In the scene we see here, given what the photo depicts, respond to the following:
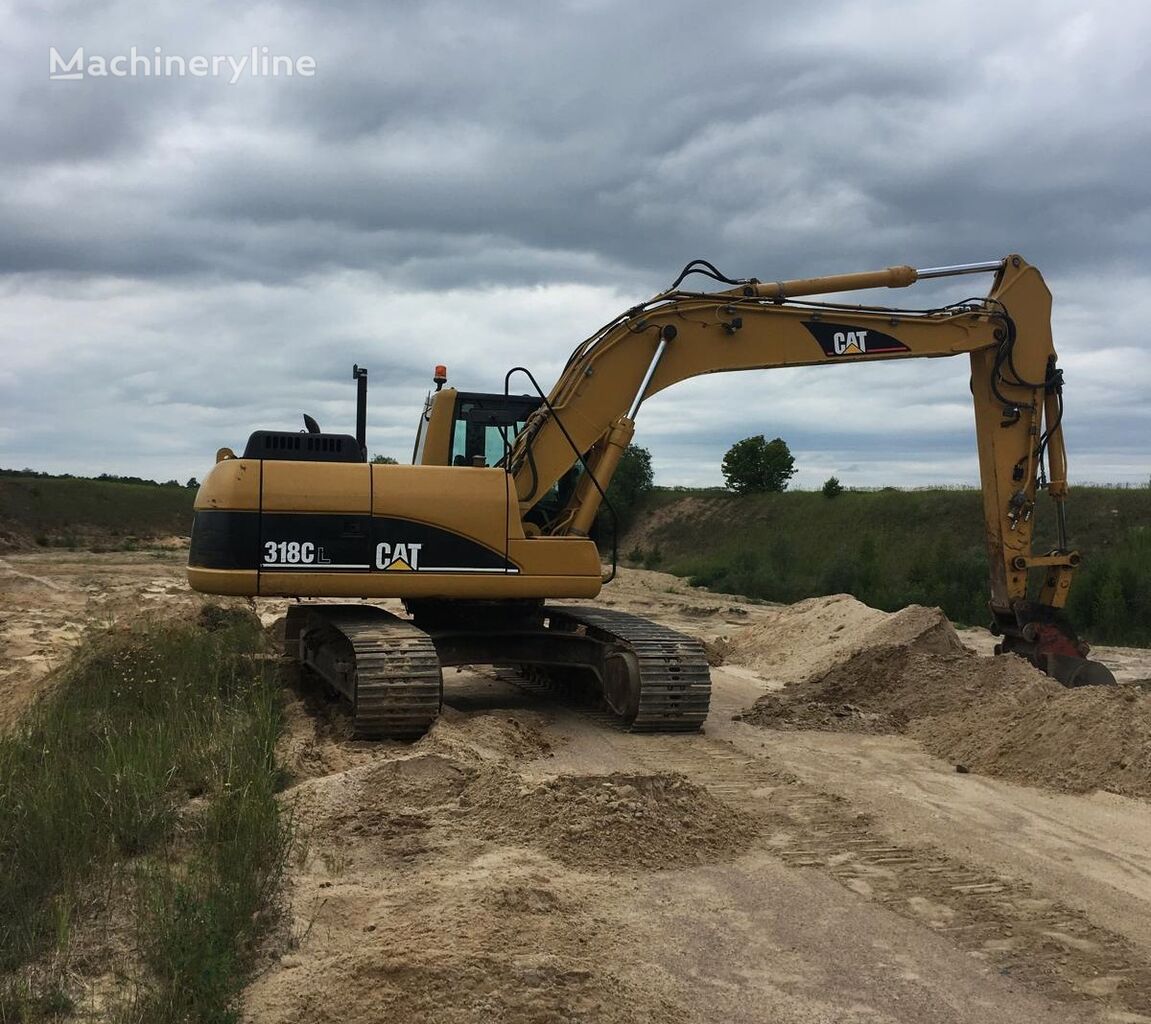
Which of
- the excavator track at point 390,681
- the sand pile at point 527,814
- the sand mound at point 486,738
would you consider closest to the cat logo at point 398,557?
the excavator track at point 390,681

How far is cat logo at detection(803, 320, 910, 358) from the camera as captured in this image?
10008mm

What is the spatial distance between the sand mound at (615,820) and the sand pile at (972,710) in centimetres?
286

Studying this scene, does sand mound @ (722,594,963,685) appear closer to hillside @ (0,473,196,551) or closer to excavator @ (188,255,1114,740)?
excavator @ (188,255,1114,740)

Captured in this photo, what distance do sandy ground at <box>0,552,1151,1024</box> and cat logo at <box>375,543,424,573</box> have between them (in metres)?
1.26

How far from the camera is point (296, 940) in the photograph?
424cm

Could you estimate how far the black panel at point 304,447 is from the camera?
8891 millimetres

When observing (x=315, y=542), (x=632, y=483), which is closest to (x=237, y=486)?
(x=315, y=542)

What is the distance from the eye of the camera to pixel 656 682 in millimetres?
8664

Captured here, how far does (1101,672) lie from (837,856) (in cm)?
551

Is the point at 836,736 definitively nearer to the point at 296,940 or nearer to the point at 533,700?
the point at 533,700

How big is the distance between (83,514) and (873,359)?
45753 millimetres

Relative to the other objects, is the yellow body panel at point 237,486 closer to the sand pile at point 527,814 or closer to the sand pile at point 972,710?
the sand pile at point 527,814

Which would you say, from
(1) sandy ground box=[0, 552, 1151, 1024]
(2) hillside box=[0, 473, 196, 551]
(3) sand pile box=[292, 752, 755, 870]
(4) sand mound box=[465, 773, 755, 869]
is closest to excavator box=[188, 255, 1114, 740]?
(1) sandy ground box=[0, 552, 1151, 1024]

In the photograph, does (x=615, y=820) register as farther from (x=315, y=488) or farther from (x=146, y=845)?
(x=315, y=488)
